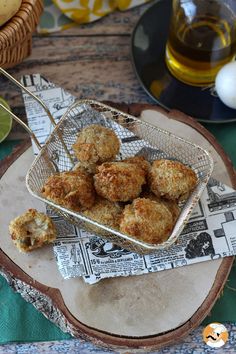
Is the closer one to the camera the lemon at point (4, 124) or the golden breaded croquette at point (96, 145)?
the golden breaded croquette at point (96, 145)

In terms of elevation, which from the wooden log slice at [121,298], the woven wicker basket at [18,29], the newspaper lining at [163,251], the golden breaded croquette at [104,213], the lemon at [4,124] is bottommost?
the wooden log slice at [121,298]

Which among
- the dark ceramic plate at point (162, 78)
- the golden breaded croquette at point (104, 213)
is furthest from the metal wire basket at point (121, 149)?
the dark ceramic plate at point (162, 78)

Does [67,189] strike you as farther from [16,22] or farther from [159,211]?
[16,22]

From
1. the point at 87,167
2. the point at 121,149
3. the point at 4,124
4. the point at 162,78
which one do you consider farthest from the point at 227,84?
the point at 4,124

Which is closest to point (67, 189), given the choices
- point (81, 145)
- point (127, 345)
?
point (81, 145)

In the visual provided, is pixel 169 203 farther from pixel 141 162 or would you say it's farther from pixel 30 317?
pixel 30 317

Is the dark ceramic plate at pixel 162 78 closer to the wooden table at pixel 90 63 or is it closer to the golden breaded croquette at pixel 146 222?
the wooden table at pixel 90 63

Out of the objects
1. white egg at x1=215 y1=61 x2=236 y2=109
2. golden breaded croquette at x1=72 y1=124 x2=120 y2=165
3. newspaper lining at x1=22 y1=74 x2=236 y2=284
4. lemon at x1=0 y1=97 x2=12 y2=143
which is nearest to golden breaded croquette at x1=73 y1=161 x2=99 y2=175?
golden breaded croquette at x1=72 y1=124 x2=120 y2=165
